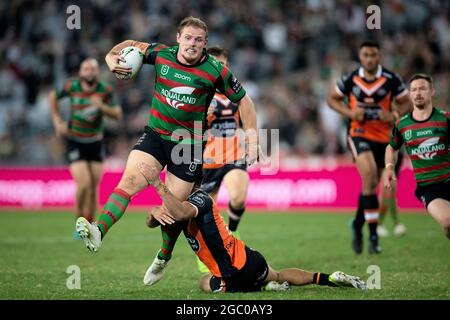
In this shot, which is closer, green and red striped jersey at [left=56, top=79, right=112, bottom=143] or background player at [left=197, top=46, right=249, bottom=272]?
background player at [left=197, top=46, right=249, bottom=272]

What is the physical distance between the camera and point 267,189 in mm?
19734

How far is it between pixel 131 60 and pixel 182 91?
1.98 ft

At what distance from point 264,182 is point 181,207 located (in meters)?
12.0

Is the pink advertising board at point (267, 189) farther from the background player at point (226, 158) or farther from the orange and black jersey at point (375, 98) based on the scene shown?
the background player at point (226, 158)

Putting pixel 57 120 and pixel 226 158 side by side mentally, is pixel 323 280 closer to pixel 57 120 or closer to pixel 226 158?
pixel 226 158

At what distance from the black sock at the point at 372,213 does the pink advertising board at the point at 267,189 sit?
21.4 feet

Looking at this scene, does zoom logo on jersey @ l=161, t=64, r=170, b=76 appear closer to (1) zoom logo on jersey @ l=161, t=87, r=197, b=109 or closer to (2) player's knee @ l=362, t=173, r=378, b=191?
(1) zoom logo on jersey @ l=161, t=87, r=197, b=109

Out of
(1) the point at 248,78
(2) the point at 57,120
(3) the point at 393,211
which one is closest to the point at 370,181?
(3) the point at 393,211

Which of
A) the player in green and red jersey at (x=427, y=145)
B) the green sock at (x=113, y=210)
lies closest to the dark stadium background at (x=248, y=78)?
the player in green and red jersey at (x=427, y=145)

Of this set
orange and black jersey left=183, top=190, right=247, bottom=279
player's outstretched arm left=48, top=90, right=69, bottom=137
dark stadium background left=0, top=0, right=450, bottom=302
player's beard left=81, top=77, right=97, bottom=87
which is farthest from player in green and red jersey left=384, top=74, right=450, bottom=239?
player's outstretched arm left=48, top=90, right=69, bottom=137

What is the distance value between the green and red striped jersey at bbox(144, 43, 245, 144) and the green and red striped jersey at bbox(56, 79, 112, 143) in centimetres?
583

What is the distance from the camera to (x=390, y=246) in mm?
12742

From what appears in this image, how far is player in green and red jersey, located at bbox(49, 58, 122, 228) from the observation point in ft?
46.5

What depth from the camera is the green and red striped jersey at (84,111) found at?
14.3 metres
